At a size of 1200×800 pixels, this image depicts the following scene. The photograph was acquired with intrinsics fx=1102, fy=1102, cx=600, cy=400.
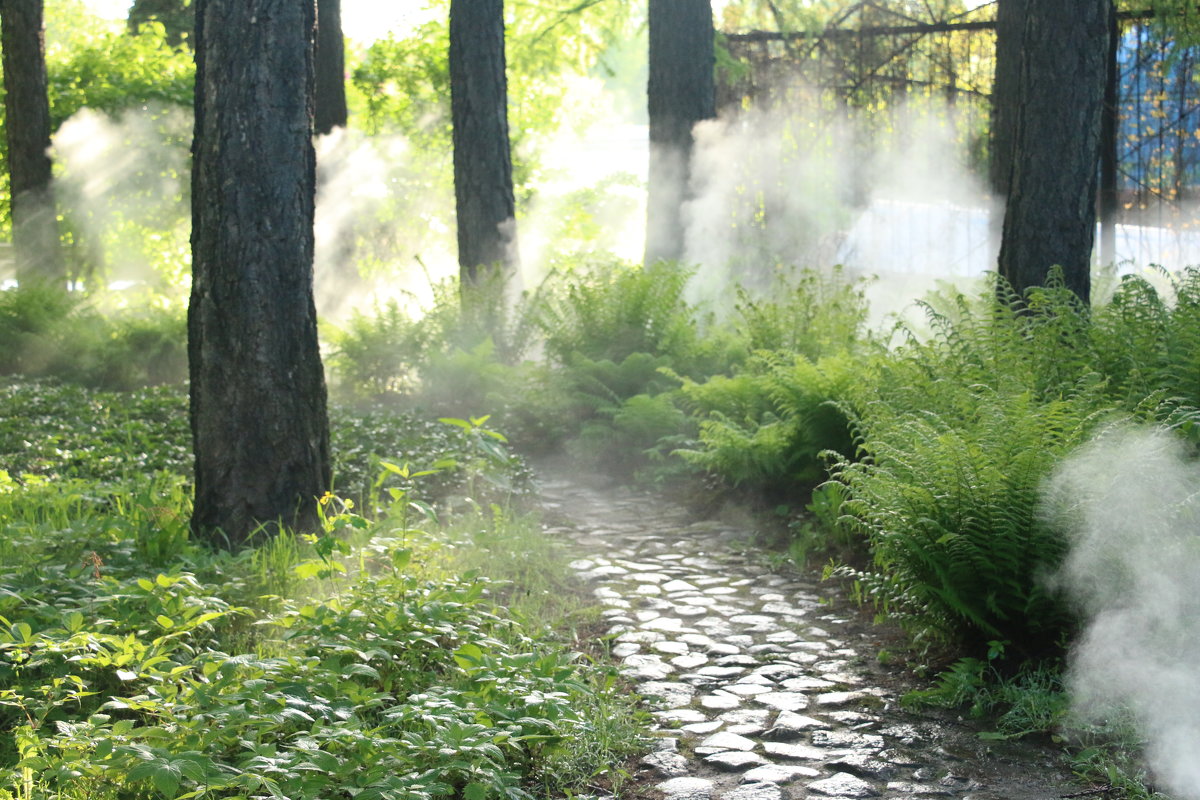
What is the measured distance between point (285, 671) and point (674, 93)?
10.1 meters

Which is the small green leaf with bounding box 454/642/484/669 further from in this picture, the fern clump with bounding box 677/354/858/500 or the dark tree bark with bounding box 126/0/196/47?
the dark tree bark with bounding box 126/0/196/47

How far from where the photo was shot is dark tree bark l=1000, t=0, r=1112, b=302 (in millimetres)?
7578

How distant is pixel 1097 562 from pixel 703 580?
244 cm

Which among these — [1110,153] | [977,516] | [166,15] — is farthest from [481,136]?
[166,15]

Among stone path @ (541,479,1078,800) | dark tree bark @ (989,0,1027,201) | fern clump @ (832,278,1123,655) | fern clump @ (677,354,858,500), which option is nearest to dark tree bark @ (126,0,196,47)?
dark tree bark @ (989,0,1027,201)

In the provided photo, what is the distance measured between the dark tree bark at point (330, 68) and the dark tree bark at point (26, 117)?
3.65m

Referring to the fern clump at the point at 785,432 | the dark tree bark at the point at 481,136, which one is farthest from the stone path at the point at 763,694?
the dark tree bark at the point at 481,136

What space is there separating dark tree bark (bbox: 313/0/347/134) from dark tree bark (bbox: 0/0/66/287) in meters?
3.65

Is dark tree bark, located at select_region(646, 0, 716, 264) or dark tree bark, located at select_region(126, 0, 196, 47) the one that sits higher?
dark tree bark, located at select_region(126, 0, 196, 47)

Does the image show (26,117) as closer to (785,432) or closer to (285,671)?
(785,432)

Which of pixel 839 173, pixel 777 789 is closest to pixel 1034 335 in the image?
pixel 777 789

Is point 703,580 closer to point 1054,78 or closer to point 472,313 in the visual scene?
point 1054,78

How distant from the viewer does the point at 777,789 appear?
11.7 ft

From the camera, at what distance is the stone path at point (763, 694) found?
3.60 m
